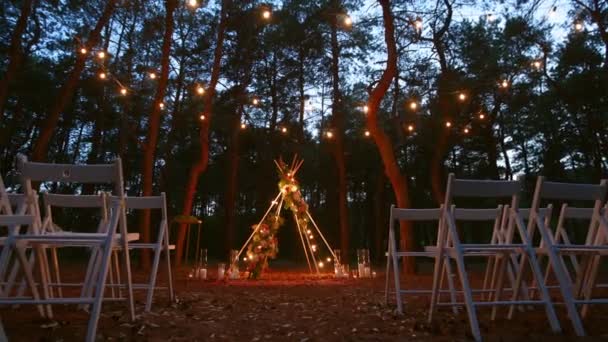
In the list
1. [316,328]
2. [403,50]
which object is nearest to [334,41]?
[403,50]

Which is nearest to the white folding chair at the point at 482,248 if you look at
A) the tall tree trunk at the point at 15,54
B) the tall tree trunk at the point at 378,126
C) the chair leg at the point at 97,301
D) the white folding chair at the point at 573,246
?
the white folding chair at the point at 573,246

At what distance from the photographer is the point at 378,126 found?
7988 millimetres

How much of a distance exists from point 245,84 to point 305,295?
868 centimetres

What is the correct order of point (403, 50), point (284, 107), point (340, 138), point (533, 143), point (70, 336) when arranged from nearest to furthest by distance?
point (70, 336)
point (403, 50)
point (340, 138)
point (284, 107)
point (533, 143)

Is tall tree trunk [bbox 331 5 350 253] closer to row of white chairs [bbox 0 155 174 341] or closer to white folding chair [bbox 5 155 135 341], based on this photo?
row of white chairs [bbox 0 155 174 341]

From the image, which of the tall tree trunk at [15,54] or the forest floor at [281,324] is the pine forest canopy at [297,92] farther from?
the forest floor at [281,324]

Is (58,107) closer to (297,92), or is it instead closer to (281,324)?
(281,324)

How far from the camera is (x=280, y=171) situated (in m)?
8.12

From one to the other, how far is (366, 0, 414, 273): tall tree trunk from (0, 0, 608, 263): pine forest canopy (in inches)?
1.2

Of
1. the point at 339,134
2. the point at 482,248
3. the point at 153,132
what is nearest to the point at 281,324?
the point at 482,248

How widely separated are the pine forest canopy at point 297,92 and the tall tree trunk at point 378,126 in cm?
3

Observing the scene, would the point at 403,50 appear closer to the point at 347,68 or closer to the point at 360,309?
the point at 347,68

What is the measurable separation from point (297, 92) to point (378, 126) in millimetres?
6267

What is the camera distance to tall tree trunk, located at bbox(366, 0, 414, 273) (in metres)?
7.69
